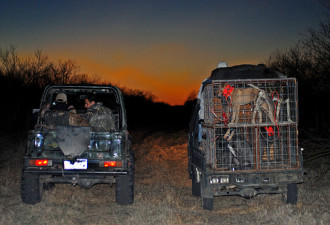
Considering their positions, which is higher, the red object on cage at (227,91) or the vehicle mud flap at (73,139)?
the red object on cage at (227,91)

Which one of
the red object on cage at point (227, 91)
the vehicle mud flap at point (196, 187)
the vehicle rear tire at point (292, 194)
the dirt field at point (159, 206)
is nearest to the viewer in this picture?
the dirt field at point (159, 206)

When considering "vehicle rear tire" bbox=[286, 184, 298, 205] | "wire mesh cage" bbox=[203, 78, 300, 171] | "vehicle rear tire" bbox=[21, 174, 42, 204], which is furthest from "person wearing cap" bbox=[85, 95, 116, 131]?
"vehicle rear tire" bbox=[286, 184, 298, 205]

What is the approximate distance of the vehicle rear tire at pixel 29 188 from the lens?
21.7 feet

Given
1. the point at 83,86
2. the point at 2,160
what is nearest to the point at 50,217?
the point at 83,86

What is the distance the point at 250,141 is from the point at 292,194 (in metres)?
1.11

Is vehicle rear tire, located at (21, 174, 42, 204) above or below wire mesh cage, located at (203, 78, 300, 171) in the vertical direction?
below

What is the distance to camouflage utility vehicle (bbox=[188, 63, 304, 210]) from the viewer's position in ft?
19.9

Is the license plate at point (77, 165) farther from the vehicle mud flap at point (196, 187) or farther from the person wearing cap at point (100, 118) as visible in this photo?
the vehicle mud flap at point (196, 187)

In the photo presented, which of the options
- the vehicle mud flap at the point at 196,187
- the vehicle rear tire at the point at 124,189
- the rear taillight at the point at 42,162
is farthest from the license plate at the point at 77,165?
the vehicle mud flap at the point at 196,187

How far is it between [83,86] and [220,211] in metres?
3.46

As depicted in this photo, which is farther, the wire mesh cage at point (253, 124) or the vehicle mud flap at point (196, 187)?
the vehicle mud flap at point (196, 187)

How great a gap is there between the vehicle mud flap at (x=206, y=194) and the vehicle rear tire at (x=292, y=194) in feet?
4.32

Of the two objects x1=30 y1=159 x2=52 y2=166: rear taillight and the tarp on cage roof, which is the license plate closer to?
x1=30 y1=159 x2=52 y2=166: rear taillight

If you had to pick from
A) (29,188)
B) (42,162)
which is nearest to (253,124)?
(42,162)
